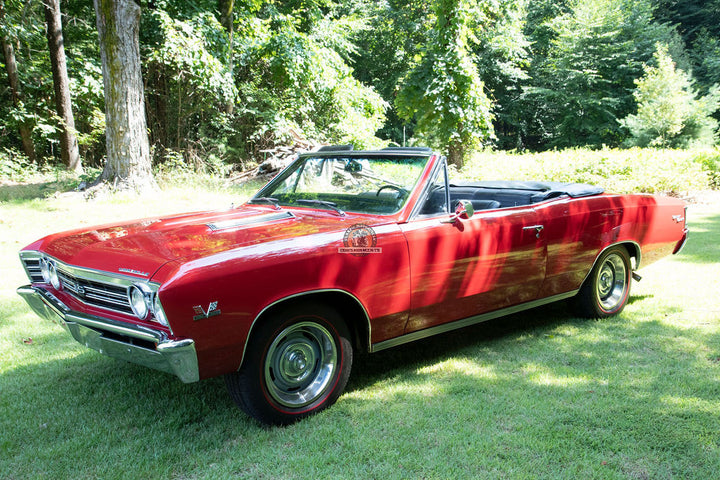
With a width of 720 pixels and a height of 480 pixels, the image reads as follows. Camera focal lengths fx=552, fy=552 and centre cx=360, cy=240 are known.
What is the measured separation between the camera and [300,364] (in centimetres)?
317

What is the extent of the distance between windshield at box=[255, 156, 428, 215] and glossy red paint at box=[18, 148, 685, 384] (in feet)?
0.36

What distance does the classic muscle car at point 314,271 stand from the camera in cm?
275

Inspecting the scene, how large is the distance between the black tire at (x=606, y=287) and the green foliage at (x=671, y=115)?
23.5 m

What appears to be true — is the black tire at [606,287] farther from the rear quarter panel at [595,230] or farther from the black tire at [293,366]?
the black tire at [293,366]

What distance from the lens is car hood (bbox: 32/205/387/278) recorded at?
2910 mm

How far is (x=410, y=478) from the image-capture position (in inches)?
103

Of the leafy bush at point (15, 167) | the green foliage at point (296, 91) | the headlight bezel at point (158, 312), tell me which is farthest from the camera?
the leafy bush at point (15, 167)

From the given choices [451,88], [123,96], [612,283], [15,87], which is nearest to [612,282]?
[612,283]

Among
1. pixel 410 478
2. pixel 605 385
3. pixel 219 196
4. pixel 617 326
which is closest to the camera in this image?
pixel 410 478

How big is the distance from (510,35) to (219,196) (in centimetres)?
2408

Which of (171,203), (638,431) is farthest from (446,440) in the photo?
(171,203)

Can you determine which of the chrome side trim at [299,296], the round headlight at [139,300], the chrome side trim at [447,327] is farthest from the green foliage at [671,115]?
the round headlight at [139,300]

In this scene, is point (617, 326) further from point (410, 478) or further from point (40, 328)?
point (40, 328)

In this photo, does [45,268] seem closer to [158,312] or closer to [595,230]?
[158,312]
